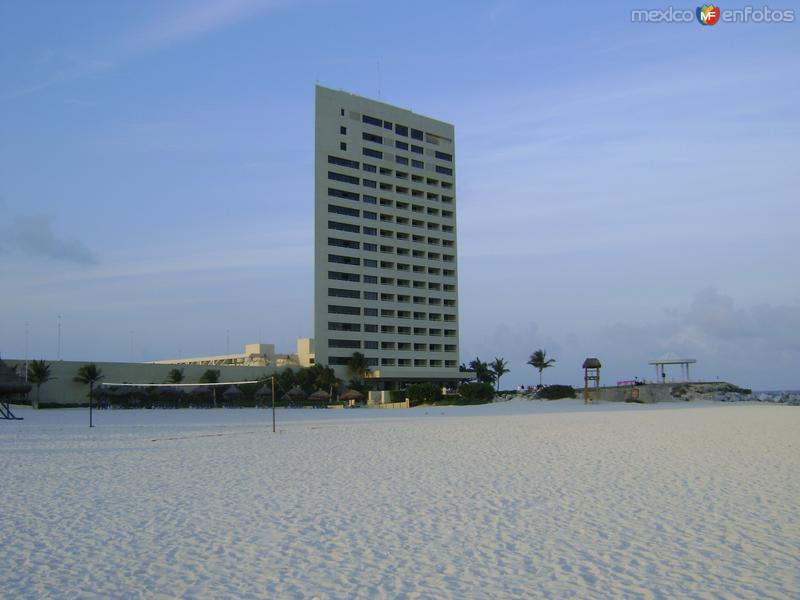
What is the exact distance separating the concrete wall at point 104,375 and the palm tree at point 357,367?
566 inches

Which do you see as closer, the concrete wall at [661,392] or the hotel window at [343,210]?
the concrete wall at [661,392]

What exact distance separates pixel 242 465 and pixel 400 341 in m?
71.9

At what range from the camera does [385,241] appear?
87562 millimetres

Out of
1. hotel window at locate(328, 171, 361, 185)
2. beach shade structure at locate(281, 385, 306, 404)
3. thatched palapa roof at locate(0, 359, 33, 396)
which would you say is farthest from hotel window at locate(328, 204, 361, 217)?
thatched palapa roof at locate(0, 359, 33, 396)

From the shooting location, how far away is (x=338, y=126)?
85.4 metres

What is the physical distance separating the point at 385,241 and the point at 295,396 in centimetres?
3361

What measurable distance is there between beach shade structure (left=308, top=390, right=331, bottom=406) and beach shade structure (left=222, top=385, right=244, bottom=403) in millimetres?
5611

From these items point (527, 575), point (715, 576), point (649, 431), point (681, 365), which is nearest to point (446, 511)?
point (527, 575)

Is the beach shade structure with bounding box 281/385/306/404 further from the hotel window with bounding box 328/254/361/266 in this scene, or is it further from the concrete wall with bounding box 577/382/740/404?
the hotel window with bounding box 328/254/361/266

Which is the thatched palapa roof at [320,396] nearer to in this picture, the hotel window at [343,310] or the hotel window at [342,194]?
the hotel window at [343,310]

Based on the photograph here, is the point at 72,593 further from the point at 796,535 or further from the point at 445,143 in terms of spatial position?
the point at 445,143

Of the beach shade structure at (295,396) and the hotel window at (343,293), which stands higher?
the hotel window at (343,293)

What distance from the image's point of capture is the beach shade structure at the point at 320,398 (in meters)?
58.1

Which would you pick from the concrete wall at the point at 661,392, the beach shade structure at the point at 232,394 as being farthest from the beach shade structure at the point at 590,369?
the beach shade structure at the point at 232,394
